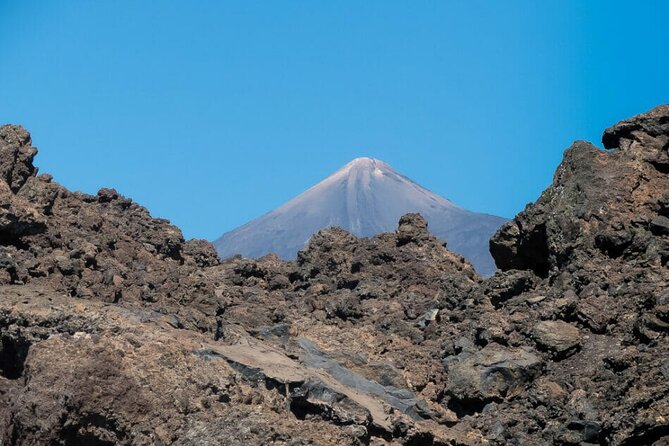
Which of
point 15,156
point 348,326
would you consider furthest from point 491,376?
point 15,156

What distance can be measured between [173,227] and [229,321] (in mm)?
6903

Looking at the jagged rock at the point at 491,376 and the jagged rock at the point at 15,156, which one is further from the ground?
the jagged rock at the point at 15,156

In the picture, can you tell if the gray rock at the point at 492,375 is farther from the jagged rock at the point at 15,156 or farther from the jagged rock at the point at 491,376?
the jagged rock at the point at 15,156

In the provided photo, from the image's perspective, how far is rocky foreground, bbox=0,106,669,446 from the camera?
15.4 m

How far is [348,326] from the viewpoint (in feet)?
72.9

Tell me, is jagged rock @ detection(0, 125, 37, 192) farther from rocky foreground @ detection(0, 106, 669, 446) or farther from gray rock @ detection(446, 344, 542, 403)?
gray rock @ detection(446, 344, 542, 403)

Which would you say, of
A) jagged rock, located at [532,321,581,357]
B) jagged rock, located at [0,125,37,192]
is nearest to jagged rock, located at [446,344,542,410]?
jagged rock, located at [532,321,581,357]

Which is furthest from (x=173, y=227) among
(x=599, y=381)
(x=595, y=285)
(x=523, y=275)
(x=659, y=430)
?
(x=659, y=430)

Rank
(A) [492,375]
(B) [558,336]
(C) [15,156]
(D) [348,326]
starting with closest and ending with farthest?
(A) [492,375] < (B) [558,336] < (D) [348,326] < (C) [15,156]

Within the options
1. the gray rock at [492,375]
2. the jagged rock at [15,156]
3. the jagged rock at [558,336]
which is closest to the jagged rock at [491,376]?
the gray rock at [492,375]

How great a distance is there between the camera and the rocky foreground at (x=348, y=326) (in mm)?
15367

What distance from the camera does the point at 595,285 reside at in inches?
806

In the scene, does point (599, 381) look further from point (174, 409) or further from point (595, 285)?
point (174, 409)

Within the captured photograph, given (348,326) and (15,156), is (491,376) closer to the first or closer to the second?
(348,326)
